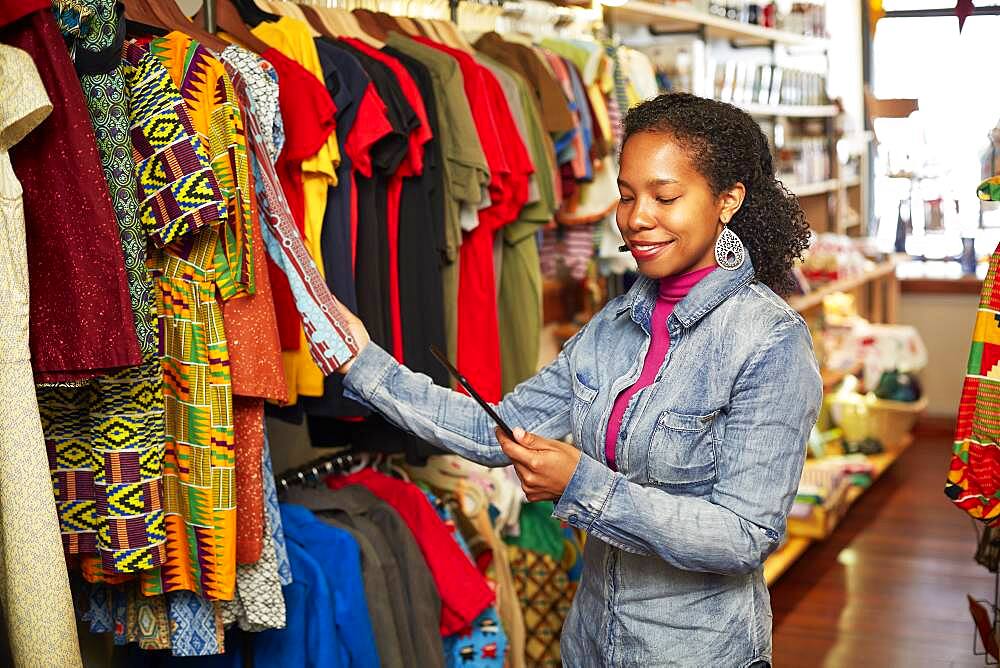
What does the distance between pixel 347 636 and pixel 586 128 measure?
5.47 ft

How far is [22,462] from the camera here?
175cm

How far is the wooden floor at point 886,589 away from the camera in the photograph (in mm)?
4164

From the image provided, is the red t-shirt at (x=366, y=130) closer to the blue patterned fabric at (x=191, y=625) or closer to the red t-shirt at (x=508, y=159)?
the red t-shirt at (x=508, y=159)

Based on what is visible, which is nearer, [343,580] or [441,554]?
[343,580]

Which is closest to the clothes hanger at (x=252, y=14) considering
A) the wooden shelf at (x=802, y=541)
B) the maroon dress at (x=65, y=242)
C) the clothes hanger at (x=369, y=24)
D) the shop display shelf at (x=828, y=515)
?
the clothes hanger at (x=369, y=24)

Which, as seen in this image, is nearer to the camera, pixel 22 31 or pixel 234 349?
pixel 22 31

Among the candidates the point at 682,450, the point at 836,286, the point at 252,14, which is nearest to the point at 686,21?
the point at 836,286

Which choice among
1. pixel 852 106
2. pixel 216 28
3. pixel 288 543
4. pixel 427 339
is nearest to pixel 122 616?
pixel 288 543

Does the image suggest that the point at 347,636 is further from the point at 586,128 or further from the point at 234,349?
the point at 586,128

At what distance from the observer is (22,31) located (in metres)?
1.79

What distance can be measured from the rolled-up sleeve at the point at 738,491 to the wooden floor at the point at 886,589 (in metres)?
2.51

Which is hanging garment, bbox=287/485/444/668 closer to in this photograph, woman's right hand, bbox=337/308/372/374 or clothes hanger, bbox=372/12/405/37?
woman's right hand, bbox=337/308/372/374

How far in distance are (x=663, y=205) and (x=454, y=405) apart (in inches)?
20.0

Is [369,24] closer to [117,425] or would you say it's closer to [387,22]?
[387,22]
